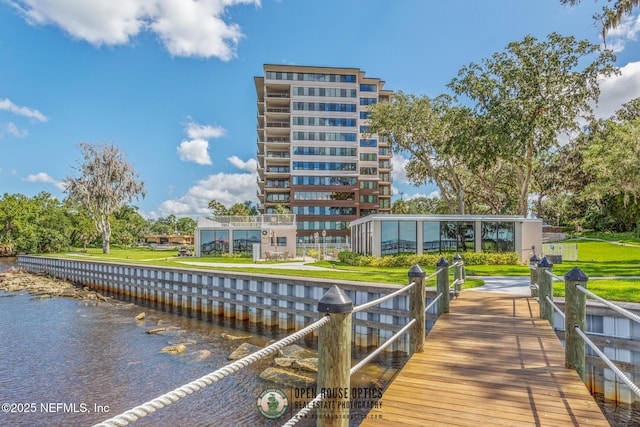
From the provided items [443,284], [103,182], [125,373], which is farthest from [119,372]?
[103,182]

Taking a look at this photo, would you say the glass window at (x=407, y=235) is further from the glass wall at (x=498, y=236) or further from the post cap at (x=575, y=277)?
the post cap at (x=575, y=277)

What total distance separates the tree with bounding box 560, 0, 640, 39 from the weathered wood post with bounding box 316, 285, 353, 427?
19.5 meters

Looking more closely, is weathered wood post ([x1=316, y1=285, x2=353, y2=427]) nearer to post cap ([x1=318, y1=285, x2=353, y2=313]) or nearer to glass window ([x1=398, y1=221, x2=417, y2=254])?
post cap ([x1=318, y1=285, x2=353, y2=313])

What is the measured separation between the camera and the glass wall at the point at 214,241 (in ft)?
127

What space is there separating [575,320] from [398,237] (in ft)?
66.5

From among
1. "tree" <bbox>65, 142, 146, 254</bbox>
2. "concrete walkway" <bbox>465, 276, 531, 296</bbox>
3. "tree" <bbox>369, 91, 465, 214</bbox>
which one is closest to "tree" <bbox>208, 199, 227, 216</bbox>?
"tree" <bbox>65, 142, 146, 254</bbox>

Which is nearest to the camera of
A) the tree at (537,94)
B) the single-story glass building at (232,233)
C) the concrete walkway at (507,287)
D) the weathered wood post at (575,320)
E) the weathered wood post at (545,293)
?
the weathered wood post at (575,320)

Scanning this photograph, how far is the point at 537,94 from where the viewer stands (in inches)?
922

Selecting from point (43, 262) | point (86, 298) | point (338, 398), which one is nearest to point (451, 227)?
point (86, 298)

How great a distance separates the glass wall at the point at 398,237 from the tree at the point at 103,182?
33490mm

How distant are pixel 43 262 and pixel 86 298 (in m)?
20.6

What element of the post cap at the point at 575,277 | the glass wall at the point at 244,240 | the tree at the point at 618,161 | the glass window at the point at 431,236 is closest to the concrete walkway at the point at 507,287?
the post cap at the point at 575,277

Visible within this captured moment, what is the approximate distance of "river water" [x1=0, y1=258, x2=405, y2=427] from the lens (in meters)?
8.62

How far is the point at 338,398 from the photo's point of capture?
313 cm
